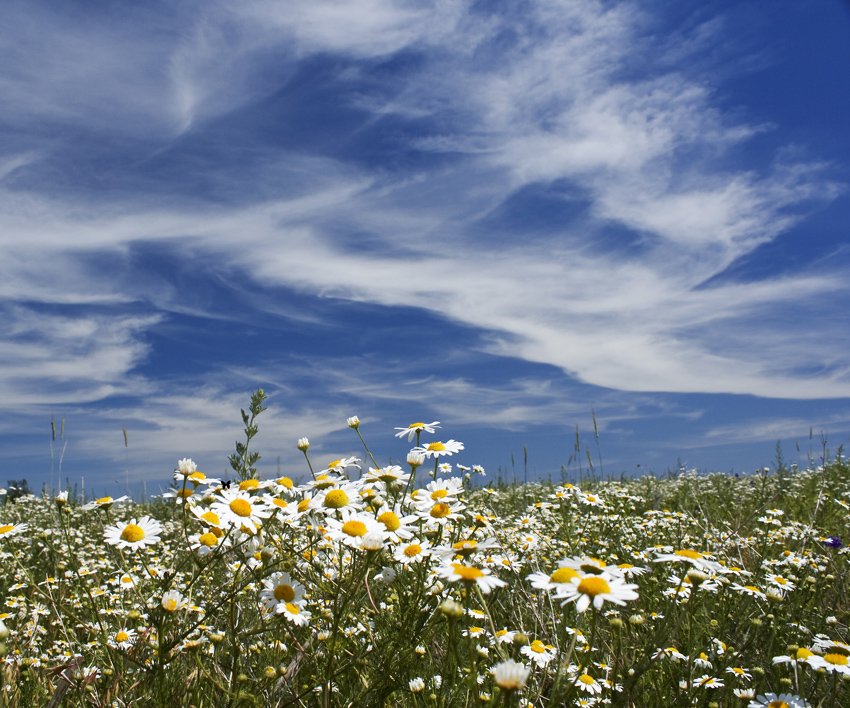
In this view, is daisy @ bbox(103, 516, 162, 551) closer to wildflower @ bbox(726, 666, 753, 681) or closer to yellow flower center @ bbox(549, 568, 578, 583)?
yellow flower center @ bbox(549, 568, 578, 583)

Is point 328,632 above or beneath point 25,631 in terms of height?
above

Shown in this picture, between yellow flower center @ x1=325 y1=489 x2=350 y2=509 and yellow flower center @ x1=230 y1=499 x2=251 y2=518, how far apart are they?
368 mm

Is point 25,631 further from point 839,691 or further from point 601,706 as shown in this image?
point 839,691

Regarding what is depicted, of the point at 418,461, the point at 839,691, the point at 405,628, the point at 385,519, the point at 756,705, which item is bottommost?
the point at 839,691

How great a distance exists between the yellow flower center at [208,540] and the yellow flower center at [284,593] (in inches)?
15.4

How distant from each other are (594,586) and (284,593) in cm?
166

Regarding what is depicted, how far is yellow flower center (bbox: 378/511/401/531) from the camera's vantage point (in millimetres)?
3055

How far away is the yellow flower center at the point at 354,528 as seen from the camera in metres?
2.89

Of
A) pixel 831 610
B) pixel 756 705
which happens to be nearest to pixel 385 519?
pixel 756 705

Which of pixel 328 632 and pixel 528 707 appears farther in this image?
pixel 328 632

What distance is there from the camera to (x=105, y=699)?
10.2ft

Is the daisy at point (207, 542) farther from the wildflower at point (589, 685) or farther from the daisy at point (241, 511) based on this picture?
the wildflower at point (589, 685)

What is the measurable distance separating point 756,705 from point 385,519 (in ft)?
5.51

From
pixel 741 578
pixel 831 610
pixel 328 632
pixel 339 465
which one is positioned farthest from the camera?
pixel 831 610
